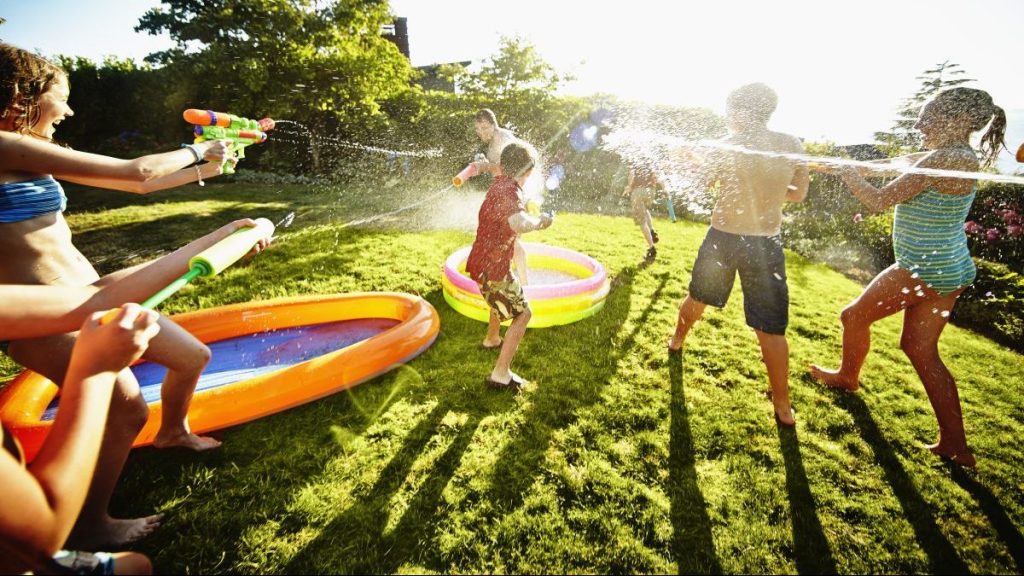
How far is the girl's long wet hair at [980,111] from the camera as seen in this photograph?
249 centimetres

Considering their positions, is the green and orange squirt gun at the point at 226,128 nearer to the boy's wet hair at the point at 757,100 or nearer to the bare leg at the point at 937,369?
the boy's wet hair at the point at 757,100

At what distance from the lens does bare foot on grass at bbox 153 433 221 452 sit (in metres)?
2.61

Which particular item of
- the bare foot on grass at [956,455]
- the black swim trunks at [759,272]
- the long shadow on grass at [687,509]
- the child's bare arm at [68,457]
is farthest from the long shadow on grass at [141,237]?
the bare foot on grass at [956,455]

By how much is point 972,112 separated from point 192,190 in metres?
16.4

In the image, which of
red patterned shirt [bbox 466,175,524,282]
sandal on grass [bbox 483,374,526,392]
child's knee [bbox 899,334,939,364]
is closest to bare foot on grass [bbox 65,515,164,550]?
sandal on grass [bbox 483,374,526,392]

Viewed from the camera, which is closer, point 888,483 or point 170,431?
point 170,431

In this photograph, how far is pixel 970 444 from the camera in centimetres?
322

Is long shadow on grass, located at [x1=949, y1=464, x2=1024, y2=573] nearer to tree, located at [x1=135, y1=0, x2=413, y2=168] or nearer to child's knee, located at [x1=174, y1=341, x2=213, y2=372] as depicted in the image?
child's knee, located at [x1=174, y1=341, x2=213, y2=372]

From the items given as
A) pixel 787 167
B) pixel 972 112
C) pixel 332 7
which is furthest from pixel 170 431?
A: pixel 332 7

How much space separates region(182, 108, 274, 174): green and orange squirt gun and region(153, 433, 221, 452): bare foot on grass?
179cm

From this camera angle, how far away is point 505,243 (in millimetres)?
3301

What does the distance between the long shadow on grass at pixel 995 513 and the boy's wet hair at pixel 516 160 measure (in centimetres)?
391

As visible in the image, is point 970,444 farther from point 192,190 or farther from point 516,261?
point 192,190

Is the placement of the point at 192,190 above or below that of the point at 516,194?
below
